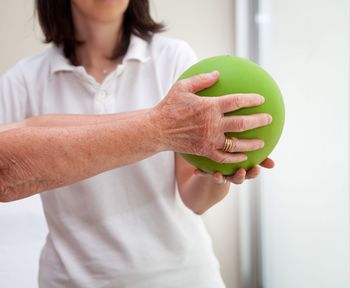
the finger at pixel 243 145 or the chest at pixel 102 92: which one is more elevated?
the chest at pixel 102 92

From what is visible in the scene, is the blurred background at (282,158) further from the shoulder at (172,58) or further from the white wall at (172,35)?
the shoulder at (172,58)

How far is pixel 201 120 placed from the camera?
58 cm

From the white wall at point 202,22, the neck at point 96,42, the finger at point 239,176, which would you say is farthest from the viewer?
the white wall at point 202,22

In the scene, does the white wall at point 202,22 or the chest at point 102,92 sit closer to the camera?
the chest at point 102,92

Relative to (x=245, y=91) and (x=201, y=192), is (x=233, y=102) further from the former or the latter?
(x=201, y=192)

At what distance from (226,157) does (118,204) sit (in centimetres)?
37

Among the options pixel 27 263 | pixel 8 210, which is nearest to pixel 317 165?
pixel 27 263

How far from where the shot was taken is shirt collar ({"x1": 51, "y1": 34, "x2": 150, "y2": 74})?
0.92m

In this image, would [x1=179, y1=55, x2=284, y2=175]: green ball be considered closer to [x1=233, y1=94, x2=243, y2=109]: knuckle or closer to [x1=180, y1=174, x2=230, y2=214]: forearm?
[x1=233, y1=94, x2=243, y2=109]: knuckle

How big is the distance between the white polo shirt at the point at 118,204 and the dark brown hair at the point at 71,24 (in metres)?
0.06

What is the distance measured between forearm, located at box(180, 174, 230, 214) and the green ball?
14 centimetres

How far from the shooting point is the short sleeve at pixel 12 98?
36.4 inches

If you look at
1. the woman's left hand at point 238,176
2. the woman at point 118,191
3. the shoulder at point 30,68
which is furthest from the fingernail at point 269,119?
the shoulder at point 30,68

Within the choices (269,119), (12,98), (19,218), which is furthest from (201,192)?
(19,218)
